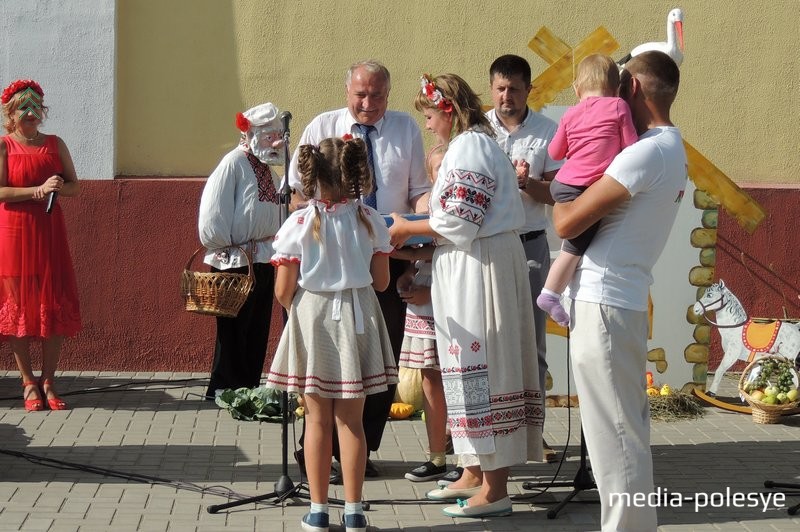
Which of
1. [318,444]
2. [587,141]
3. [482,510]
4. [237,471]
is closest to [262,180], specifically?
[237,471]

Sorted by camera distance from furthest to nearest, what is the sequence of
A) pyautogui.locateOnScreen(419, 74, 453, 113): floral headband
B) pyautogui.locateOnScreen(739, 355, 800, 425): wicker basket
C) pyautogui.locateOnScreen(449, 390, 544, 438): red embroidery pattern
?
pyautogui.locateOnScreen(739, 355, 800, 425): wicker basket → pyautogui.locateOnScreen(419, 74, 453, 113): floral headband → pyautogui.locateOnScreen(449, 390, 544, 438): red embroidery pattern

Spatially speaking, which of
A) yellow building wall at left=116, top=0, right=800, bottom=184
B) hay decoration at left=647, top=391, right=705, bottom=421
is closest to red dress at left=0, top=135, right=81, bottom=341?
yellow building wall at left=116, top=0, right=800, bottom=184

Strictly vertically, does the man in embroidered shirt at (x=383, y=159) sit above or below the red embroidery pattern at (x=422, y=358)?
above

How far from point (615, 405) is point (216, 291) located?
331 cm

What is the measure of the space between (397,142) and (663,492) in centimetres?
234

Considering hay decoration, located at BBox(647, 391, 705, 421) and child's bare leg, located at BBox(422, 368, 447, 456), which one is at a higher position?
child's bare leg, located at BBox(422, 368, 447, 456)

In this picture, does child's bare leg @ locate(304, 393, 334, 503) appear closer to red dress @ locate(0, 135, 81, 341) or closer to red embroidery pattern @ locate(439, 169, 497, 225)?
red embroidery pattern @ locate(439, 169, 497, 225)

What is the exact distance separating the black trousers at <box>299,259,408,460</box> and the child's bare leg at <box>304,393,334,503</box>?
0.86 meters

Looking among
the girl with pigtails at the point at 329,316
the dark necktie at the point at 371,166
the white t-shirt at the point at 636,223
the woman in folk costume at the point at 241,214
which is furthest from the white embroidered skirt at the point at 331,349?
the woman in folk costume at the point at 241,214

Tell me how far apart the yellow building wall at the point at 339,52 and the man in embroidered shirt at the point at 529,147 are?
261 centimetres

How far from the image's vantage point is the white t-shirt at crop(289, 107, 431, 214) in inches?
252

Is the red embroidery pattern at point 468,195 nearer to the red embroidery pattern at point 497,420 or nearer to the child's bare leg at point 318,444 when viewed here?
the red embroidery pattern at point 497,420

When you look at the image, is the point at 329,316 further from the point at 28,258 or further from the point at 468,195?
the point at 28,258

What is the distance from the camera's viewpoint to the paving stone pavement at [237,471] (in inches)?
218
